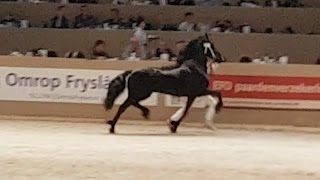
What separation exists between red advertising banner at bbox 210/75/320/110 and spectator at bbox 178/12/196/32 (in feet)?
10.8

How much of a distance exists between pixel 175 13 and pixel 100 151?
24.5 feet

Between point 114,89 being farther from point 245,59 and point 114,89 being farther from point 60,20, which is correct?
point 60,20

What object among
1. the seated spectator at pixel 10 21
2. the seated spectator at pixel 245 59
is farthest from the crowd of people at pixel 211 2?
the seated spectator at pixel 245 59

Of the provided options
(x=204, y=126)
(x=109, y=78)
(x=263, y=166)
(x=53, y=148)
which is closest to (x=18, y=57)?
(x=109, y=78)

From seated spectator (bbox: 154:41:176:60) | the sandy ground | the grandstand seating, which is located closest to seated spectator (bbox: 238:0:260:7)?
the grandstand seating

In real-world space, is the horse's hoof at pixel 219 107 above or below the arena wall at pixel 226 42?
above

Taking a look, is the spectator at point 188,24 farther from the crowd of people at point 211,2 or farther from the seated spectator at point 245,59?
the seated spectator at point 245,59

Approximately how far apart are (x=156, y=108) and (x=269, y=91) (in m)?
1.74

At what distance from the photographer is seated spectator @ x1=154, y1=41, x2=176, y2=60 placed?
1484cm

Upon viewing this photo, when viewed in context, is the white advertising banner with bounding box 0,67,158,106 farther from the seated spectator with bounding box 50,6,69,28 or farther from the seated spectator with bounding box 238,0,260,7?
the seated spectator with bounding box 238,0,260,7

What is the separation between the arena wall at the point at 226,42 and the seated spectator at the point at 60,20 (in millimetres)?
429

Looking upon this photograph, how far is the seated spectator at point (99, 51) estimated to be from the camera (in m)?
14.9

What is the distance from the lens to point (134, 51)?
611 inches

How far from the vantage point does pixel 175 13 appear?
17.1m
